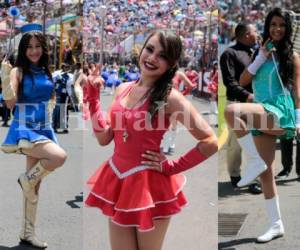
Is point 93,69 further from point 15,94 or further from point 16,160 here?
point 16,160

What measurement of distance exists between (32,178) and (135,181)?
118cm

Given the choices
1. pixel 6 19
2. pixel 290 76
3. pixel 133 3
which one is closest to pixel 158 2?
pixel 133 3

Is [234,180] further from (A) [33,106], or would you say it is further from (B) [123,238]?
(A) [33,106]

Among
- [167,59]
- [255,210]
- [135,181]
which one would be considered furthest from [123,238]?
[255,210]

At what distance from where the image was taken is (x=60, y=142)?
3557 millimetres

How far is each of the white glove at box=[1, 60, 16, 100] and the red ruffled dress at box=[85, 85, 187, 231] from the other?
0.96m

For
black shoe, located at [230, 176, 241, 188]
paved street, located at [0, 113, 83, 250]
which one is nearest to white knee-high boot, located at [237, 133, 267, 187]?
black shoe, located at [230, 176, 241, 188]

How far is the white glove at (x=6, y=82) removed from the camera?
10.1 ft

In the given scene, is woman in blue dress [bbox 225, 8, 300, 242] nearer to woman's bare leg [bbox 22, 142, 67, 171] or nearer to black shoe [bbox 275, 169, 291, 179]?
black shoe [bbox 275, 169, 291, 179]

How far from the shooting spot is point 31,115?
10.5ft

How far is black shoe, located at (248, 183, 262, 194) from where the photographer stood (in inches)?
121

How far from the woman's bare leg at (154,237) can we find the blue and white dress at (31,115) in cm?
111

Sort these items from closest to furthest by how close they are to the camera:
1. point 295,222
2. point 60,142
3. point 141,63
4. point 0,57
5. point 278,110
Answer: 1. point 141,63
2. point 278,110
3. point 295,222
4. point 0,57
5. point 60,142

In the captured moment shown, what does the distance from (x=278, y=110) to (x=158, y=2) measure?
2.69 ft
